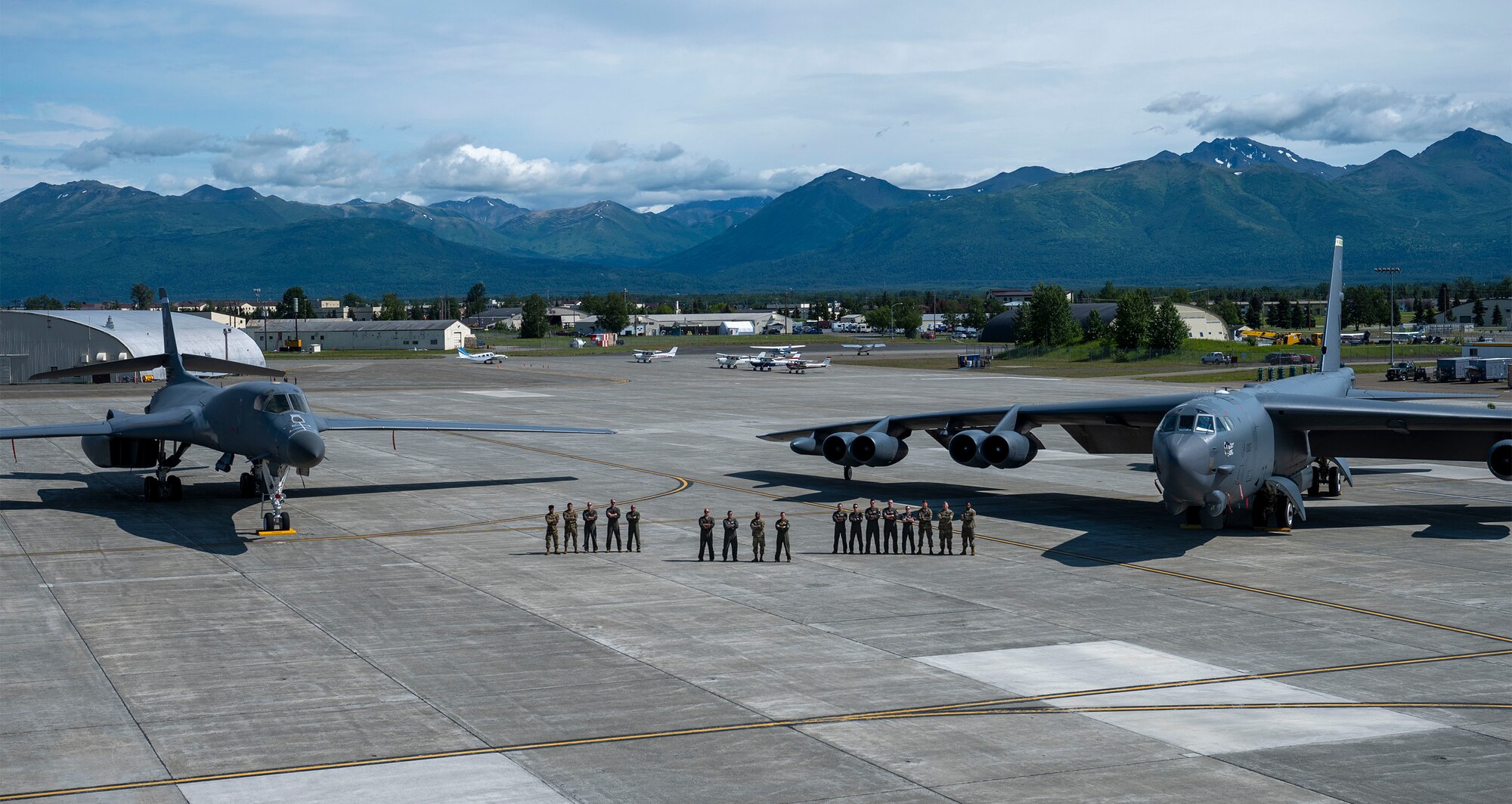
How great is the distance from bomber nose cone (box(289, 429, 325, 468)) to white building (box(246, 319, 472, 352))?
150015 mm

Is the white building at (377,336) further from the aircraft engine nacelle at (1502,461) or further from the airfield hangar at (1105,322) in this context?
the aircraft engine nacelle at (1502,461)

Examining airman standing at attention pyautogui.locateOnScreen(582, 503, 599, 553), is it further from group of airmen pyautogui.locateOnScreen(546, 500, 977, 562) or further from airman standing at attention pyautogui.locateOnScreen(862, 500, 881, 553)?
airman standing at attention pyautogui.locateOnScreen(862, 500, 881, 553)

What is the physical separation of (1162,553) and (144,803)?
819 inches

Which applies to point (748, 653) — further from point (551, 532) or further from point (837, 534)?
point (551, 532)

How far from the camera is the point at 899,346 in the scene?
171 metres

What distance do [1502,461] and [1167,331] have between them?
302 ft

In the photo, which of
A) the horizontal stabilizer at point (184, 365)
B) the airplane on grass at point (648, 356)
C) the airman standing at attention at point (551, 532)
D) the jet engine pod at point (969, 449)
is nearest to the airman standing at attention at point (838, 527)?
the jet engine pod at point (969, 449)

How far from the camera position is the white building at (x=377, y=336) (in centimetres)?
17862

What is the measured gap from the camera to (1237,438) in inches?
1112

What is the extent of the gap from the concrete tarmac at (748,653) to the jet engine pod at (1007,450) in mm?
1534

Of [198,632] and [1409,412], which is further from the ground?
[1409,412]

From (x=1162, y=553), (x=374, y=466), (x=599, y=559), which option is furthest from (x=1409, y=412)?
(x=374, y=466)

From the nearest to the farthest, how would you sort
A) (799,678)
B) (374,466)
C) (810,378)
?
(799,678) < (374,466) < (810,378)

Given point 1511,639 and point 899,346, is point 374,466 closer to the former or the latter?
point 1511,639
